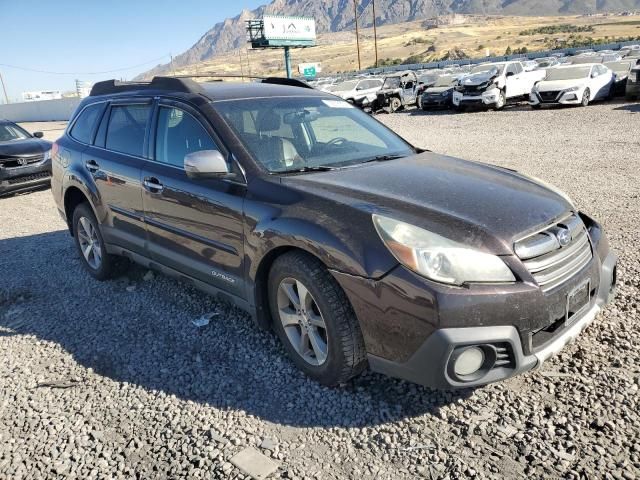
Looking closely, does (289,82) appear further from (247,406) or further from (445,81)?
(445,81)

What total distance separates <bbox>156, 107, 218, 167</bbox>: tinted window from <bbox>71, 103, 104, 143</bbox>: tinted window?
1279 millimetres

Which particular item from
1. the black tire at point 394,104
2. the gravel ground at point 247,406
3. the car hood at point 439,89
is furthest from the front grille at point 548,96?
the gravel ground at point 247,406

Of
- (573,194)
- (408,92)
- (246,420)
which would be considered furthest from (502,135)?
(246,420)

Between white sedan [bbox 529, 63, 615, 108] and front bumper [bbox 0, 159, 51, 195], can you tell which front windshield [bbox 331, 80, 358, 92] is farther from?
front bumper [bbox 0, 159, 51, 195]

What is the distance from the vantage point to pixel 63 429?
2.93 m

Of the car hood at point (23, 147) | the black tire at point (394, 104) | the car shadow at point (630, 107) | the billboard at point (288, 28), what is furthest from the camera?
the billboard at point (288, 28)

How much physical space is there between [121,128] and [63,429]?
2.62m

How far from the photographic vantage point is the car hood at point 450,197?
2.66 metres

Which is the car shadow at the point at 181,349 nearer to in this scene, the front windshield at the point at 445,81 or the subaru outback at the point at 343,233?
the subaru outback at the point at 343,233

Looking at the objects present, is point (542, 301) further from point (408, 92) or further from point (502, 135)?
point (408, 92)

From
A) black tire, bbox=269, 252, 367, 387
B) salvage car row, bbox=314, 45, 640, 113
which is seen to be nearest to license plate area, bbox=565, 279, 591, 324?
black tire, bbox=269, 252, 367, 387

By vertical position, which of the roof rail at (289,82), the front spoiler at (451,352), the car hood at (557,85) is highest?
the roof rail at (289,82)

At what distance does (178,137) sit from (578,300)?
2886mm

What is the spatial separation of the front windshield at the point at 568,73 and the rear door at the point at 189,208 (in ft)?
57.9
